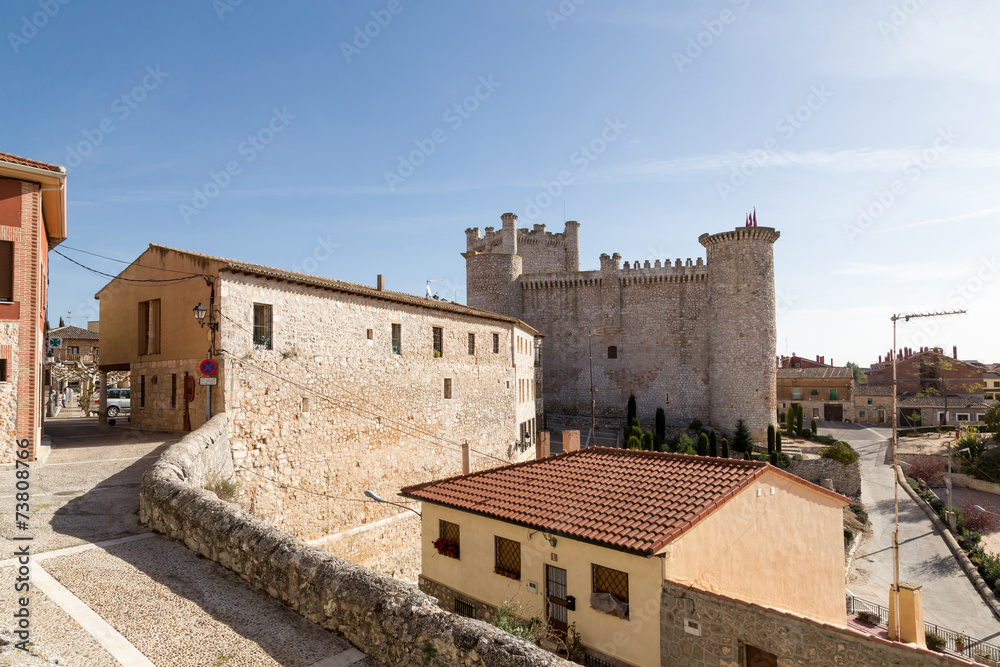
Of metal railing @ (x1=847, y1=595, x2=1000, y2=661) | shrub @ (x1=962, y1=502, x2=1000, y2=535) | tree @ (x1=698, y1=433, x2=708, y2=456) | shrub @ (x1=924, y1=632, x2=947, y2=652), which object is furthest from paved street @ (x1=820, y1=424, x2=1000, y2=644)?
tree @ (x1=698, y1=433, x2=708, y2=456)

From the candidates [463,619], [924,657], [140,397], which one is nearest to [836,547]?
[924,657]

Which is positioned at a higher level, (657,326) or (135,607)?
(657,326)

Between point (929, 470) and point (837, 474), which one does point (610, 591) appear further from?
point (929, 470)

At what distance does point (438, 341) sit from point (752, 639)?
16.8 m

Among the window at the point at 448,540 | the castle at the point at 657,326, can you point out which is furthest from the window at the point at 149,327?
the castle at the point at 657,326

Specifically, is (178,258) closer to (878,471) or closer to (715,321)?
(715,321)

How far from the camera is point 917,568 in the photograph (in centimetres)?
2427

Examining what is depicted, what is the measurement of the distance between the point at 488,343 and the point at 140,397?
44.3ft

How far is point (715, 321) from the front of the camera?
125 feet

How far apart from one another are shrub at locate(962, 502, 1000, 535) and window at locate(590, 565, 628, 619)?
29.0m

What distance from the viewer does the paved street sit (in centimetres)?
→ 2027

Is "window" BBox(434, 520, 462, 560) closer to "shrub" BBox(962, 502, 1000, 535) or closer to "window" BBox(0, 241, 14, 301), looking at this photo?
"window" BBox(0, 241, 14, 301)

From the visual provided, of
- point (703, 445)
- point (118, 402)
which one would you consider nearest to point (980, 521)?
point (703, 445)

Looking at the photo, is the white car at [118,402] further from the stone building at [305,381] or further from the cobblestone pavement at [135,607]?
the cobblestone pavement at [135,607]
